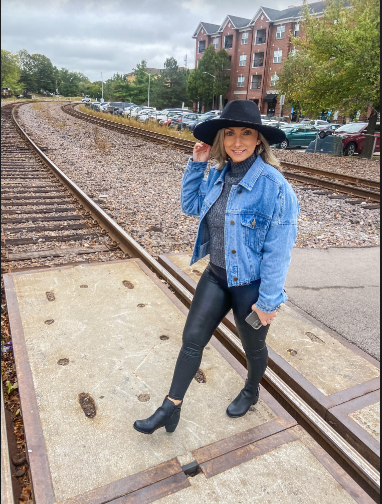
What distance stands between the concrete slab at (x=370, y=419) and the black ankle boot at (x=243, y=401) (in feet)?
2.17

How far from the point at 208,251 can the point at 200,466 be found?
1238 millimetres

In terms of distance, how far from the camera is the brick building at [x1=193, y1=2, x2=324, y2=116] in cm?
4303

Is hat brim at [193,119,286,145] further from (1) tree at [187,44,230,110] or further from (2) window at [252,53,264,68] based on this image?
(2) window at [252,53,264,68]

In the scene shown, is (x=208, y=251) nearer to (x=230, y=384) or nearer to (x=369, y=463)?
(x=230, y=384)

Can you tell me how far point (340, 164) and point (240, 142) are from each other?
14545mm

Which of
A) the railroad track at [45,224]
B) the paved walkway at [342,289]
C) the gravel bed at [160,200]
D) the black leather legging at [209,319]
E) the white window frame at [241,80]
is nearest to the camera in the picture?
the black leather legging at [209,319]

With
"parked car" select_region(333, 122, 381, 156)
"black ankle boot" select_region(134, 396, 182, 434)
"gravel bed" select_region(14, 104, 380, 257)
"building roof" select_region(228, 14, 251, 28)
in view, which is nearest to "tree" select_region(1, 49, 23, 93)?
"building roof" select_region(228, 14, 251, 28)

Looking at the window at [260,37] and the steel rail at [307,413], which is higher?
the window at [260,37]

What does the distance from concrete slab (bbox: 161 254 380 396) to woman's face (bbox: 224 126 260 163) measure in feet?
5.79

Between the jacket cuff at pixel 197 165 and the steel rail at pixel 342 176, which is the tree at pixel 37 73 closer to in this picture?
the steel rail at pixel 342 176

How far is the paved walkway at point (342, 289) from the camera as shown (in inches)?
149

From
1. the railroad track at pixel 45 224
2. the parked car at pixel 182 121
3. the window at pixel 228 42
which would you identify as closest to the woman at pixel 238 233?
the railroad track at pixel 45 224

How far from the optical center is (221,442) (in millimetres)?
2391

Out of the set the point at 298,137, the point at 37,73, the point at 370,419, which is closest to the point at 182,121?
the point at 298,137
